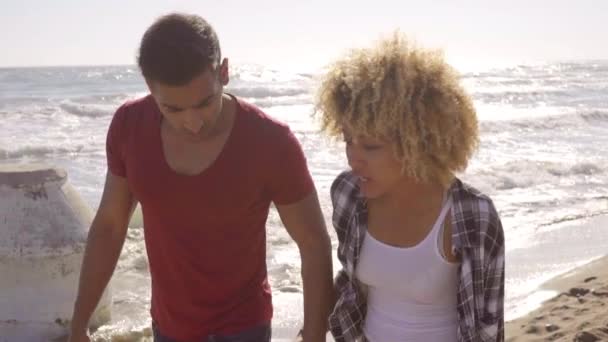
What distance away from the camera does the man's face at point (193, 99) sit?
2727 mm

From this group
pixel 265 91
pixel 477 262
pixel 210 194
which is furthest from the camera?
pixel 265 91

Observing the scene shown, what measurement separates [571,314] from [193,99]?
161 inches

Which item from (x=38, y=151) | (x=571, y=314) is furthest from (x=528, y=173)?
(x=38, y=151)

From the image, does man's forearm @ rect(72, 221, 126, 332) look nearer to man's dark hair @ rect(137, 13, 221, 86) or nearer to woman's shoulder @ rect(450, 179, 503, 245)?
man's dark hair @ rect(137, 13, 221, 86)

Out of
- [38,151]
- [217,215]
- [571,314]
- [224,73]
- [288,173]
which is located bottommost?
[38,151]

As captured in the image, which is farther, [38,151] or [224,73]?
[38,151]

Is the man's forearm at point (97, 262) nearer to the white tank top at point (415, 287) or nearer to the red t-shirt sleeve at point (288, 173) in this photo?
the red t-shirt sleeve at point (288, 173)

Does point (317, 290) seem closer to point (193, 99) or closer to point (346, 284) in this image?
point (346, 284)

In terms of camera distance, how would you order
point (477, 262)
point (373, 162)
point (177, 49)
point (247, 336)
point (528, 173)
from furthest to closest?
point (528, 173) → point (247, 336) → point (177, 49) → point (373, 162) → point (477, 262)

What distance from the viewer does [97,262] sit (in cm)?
323

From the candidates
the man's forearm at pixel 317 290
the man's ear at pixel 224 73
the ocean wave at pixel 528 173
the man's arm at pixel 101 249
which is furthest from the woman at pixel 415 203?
the ocean wave at pixel 528 173

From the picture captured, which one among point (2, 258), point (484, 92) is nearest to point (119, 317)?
point (2, 258)

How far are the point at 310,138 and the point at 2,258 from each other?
41.4 feet

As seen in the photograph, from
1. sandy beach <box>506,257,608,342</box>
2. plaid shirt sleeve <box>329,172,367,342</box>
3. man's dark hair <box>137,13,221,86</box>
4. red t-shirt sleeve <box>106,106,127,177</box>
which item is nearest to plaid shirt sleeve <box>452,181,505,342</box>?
plaid shirt sleeve <box>329,172,367,342</box>
